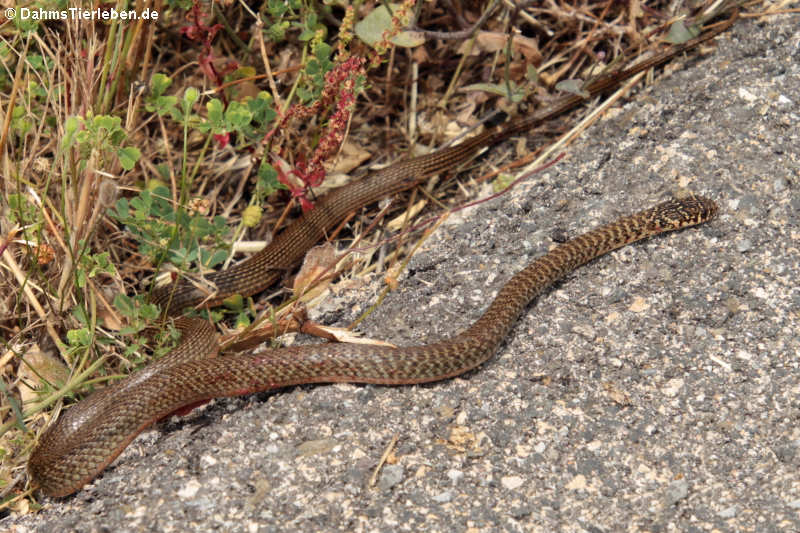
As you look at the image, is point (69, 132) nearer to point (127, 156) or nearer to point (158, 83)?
point (127, 156)

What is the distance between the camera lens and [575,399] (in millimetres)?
3770

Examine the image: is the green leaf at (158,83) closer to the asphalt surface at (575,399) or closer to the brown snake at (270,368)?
the brown snake at (270,368)

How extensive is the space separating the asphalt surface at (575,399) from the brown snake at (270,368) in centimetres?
9

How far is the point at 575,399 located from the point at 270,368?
1530mm

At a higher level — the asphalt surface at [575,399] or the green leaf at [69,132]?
the green leaf at [69,132]

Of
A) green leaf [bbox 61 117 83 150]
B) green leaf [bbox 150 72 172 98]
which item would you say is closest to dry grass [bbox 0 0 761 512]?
green leaf [bbox 61 117 83 150]

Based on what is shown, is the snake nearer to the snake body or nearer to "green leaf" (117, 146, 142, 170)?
the snake body

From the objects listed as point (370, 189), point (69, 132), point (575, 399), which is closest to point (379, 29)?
point (370, 189)

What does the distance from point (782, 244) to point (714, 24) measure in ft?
6.58

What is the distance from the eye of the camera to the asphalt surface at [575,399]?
330cm

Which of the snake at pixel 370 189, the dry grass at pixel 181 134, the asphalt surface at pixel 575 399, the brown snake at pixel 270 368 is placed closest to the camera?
the asphalt surface at pixel 575 399

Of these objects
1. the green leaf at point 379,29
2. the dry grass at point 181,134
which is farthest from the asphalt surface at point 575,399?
the green leaf at point 379,29

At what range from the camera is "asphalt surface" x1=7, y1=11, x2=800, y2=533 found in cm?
330

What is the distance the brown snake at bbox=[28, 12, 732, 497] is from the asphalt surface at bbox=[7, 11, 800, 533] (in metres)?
0.09
